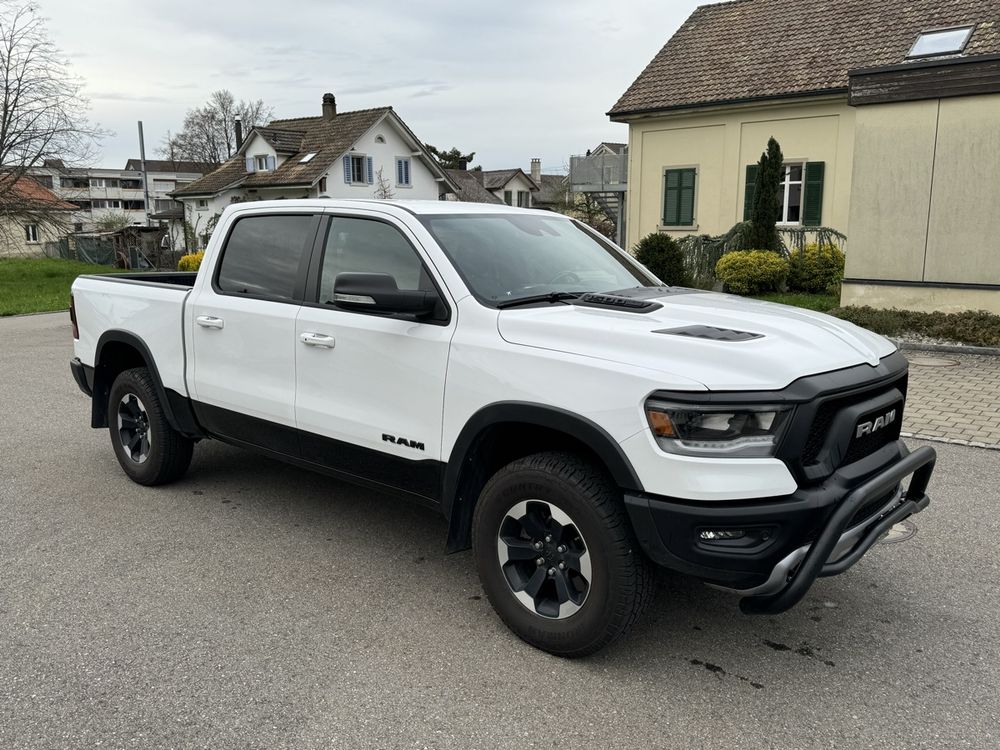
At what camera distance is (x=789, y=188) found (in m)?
21.7

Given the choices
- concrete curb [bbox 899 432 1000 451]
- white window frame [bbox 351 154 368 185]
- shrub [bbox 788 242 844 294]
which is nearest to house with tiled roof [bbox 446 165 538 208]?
white window frame [bbox 351 154 368 185]

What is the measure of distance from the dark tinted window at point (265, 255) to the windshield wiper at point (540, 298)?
1.38 m

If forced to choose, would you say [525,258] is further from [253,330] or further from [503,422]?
[253,330]

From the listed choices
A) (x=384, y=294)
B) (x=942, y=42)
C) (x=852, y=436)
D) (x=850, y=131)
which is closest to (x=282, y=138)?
(x=850, y=131)

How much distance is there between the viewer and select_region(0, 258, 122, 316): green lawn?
20891 millimetres

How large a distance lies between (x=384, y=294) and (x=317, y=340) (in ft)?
2.52

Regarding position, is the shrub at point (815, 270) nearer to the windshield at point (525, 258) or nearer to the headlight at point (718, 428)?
the windshield at point (525, 258)

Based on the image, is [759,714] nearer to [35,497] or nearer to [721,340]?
[721,340]

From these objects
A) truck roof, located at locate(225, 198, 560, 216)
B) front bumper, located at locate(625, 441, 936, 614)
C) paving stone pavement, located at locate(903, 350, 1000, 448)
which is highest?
truck roof, located at locate(225, 198, 560, 216)

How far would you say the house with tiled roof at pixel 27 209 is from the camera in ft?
90.9

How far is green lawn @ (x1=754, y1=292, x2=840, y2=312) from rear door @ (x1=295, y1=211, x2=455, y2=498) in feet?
37.5

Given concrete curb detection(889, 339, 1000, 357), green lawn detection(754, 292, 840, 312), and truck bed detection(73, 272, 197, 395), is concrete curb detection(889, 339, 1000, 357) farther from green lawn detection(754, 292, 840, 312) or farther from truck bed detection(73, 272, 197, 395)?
truck bed detection(73, 272, 197, 395)

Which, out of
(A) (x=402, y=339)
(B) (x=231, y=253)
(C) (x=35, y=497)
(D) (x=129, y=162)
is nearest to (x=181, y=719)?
(A) (x=402, y=339)

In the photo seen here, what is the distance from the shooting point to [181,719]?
3.04 metres
